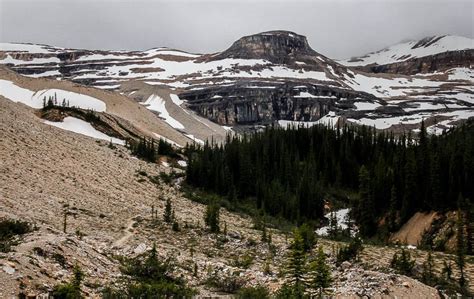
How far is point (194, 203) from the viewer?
1929 inches

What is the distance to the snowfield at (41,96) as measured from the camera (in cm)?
9653

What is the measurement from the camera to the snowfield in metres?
96.5

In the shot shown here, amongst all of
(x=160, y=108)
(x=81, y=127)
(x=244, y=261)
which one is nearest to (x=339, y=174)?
(x=81, y=127)

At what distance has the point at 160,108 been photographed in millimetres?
176000

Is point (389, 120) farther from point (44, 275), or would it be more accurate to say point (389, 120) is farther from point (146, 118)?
point (44, 275)

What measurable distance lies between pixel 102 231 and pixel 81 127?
4892cm

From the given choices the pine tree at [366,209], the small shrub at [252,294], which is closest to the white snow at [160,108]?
the pine tree at [366,209]

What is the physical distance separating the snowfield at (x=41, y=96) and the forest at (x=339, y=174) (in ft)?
127

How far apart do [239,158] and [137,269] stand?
1932 inches

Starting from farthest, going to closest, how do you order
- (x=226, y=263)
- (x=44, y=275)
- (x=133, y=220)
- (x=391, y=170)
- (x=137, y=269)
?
(x=391, y=170) < (x=133, y=220) < (x=226, y=263) < (x=137, y=269) < (x=44, y=275)

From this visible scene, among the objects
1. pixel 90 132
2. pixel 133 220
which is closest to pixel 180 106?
pixel 90 132

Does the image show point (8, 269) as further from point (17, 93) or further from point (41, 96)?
point (41, 96)

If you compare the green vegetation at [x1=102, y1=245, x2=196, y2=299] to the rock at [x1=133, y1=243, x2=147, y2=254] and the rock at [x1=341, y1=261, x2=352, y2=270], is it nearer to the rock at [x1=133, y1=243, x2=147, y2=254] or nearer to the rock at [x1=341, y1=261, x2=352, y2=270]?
the rock at [x1=133, y1=243, x2=147, y2=254]

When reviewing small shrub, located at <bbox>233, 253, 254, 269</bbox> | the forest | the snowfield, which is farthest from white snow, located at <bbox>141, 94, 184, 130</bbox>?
small shrub, located at <bbox>233, 253, 254, 269</bbox>
